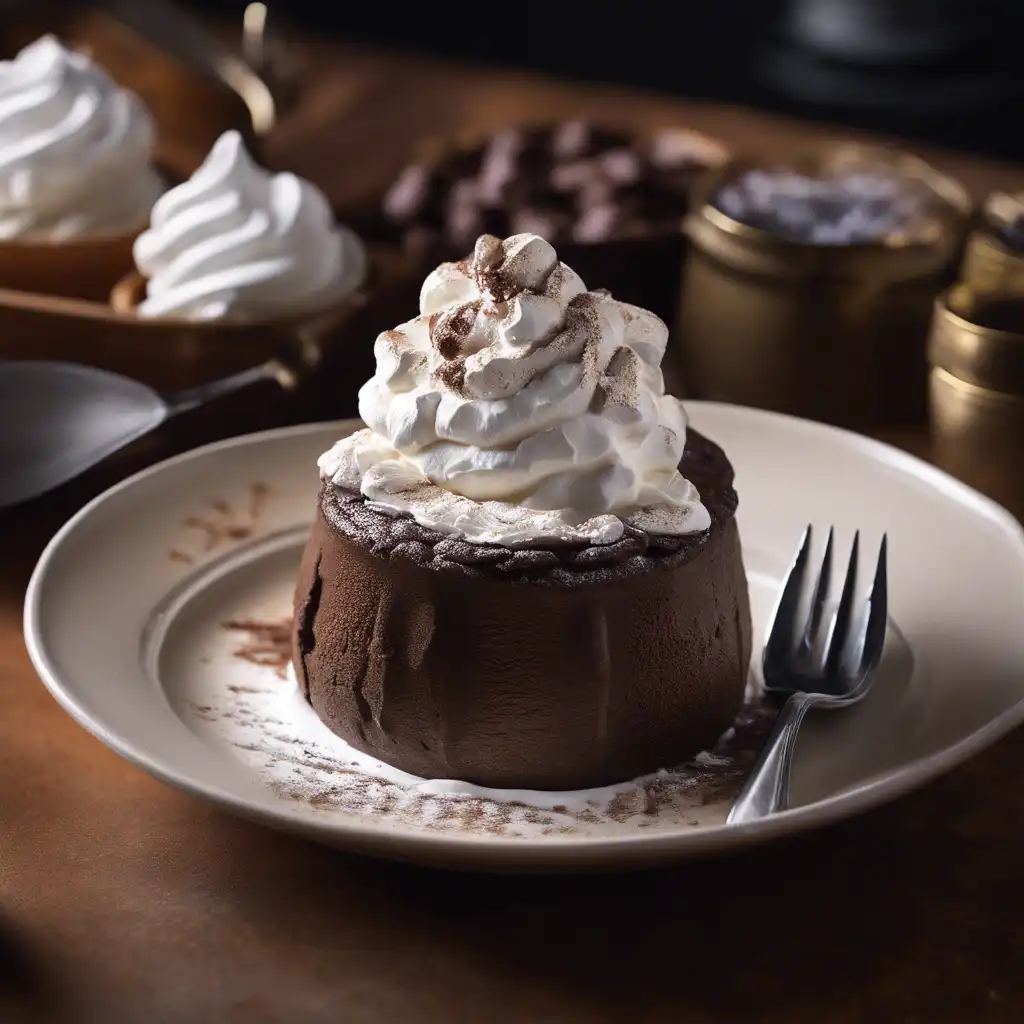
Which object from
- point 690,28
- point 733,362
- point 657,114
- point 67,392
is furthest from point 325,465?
point 690,28

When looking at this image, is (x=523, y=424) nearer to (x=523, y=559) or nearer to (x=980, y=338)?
(x=523, y=559)

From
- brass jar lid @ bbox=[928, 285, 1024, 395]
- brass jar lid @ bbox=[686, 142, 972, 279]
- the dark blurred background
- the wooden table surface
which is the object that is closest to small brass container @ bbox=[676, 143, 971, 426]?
brass jar lid @ bbox=[686, 142, 972, 279]

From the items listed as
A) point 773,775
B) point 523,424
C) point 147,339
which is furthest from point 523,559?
point 147,339

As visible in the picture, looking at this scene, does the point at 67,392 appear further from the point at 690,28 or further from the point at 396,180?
the point at 690,28

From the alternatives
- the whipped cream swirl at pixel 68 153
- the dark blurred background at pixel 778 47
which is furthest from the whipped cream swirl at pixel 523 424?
the dark blurred background at pixel 778 47

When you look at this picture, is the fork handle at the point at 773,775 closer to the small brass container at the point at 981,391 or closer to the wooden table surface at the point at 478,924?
the wooden table surface at the point at 478,924

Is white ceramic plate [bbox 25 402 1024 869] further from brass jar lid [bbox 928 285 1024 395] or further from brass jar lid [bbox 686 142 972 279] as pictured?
brass jar lid [bbox 686 142 972 279]
